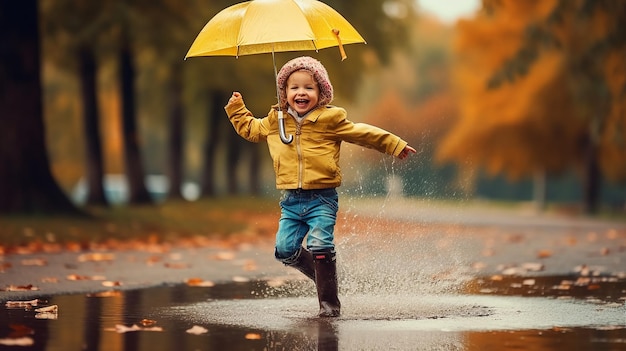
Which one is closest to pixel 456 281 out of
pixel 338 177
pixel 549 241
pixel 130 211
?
pixel 338 177

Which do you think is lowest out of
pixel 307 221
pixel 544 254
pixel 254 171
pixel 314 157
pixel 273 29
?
pixel 544 254

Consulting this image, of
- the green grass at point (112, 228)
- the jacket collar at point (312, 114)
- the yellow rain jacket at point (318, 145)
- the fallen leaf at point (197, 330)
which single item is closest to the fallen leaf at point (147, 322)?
the fallen leaf at point (197, 330)

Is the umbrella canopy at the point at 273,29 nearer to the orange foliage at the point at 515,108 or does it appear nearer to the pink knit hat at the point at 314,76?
the pink knit hat at the point at 314,76

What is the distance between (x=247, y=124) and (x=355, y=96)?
103 ft

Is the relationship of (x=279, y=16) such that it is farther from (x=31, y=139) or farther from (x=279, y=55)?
(x=279, y=55)

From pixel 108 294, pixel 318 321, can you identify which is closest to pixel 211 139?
pixel 108 294

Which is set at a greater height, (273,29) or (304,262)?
(273,29)

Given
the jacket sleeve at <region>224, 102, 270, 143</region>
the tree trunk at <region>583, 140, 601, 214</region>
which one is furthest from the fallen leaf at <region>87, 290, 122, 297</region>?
the tree trunk at <region>583, 140, 601, 214</region>

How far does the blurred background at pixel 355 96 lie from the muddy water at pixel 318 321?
3.69 ft

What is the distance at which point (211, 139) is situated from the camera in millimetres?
39875

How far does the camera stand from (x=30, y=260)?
1323 centimetres

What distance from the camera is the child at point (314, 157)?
8531 millimetres

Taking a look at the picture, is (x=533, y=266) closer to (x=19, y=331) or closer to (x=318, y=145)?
(x=318, y=145)

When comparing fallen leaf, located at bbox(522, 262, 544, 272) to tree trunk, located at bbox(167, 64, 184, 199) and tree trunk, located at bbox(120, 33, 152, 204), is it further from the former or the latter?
tree trunk, located at bbox(167, 64, 184, 199)
